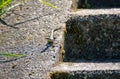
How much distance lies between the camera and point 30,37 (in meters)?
1.73

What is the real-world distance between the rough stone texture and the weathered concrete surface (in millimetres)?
86

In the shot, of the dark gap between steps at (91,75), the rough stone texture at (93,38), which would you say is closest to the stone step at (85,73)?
the dark gap between steps at (91,75)

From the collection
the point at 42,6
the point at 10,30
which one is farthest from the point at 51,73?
the point at 42,6

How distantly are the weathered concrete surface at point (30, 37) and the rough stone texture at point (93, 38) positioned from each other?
9 cm

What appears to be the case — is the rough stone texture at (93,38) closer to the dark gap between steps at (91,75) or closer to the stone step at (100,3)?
the dark gap between steps at (91,75)

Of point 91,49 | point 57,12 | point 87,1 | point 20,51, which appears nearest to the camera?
point 20,51

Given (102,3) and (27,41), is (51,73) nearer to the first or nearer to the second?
(27,41)

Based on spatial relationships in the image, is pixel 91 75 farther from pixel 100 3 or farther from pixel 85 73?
pixel 100 3

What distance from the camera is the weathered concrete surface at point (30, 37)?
4.97ft

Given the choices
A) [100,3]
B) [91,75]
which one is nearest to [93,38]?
[91,75]

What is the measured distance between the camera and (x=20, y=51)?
5.36 feet

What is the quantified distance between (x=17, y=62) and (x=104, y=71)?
0.40 m

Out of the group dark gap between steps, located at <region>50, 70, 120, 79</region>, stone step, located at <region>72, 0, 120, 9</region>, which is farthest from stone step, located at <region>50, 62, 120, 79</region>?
stone step, located at <region>72, 0, 120, 9</region>

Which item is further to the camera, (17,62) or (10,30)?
(10,30)
